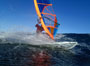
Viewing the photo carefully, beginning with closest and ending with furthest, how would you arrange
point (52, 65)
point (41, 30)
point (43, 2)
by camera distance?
point (52, 65)
point (41, 30)
point (43, 2)

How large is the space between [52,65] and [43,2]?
15924 millimetres

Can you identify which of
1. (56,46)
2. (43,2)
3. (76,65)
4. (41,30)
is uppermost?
(43,2)

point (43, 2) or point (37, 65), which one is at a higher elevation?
point (43, 2)

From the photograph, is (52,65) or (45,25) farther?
(45,25)

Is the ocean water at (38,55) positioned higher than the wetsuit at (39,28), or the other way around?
the wetsuit at (39,28)

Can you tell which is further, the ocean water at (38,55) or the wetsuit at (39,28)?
the wetsuit at (39,28)

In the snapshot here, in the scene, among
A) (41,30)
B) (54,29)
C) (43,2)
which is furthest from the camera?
(54,29)

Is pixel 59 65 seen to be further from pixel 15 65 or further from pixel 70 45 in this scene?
pixel 70 45

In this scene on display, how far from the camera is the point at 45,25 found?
22.2 m

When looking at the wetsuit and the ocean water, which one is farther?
the wetsuit

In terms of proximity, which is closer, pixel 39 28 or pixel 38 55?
pixel 38 55

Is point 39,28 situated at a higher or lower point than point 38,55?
higher

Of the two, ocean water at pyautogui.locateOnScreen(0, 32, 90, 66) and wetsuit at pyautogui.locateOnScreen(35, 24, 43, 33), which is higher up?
wetsuit at pyautogui.locateOnScreen(35, 24, 43, 33)

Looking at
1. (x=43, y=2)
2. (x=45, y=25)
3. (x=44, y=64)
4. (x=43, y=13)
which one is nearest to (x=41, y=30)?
(x=45, y=25)
